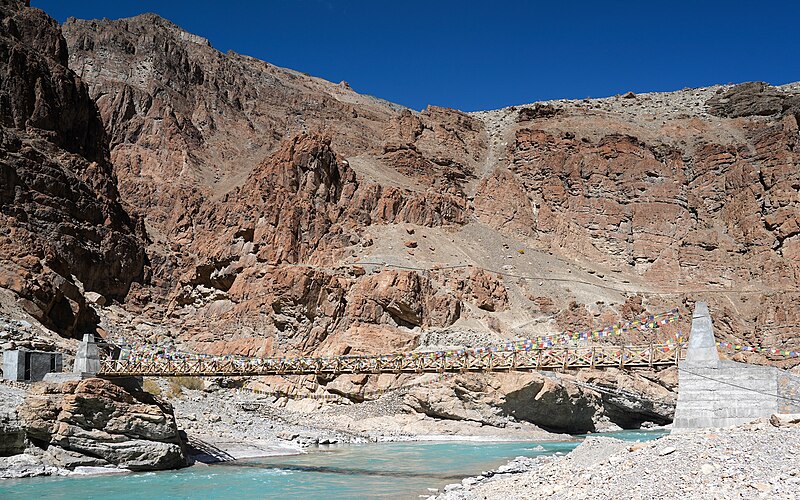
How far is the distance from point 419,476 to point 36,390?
445 inches

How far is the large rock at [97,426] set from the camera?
74.1 feet

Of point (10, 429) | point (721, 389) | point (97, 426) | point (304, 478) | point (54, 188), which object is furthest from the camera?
point (54, 188)

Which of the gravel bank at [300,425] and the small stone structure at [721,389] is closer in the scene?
the small stone structure at [721,389]

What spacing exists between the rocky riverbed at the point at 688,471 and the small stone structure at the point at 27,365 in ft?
46.1

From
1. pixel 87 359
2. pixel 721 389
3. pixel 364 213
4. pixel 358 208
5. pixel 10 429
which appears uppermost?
pixel 358 208

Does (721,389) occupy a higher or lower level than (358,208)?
lower

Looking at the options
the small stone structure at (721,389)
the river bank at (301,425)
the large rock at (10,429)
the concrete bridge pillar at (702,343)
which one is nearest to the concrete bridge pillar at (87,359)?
the large rock at (10,429)

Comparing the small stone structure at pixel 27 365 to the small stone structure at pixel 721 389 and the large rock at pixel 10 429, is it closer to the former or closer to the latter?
the large rock at pixel 10 429

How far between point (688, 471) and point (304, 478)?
1357 centimetres

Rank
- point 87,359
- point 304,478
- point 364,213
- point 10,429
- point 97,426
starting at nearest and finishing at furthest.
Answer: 1. point 10,429
2. point 97,426
3. point 304,478
4. point 87,359
5. point 364,213

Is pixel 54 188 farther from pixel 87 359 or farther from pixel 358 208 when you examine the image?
pixel 87 359

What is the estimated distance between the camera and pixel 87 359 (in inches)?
988

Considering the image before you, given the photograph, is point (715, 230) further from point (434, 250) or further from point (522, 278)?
point (434, 250)

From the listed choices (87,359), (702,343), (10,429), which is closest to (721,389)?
(702,343)
